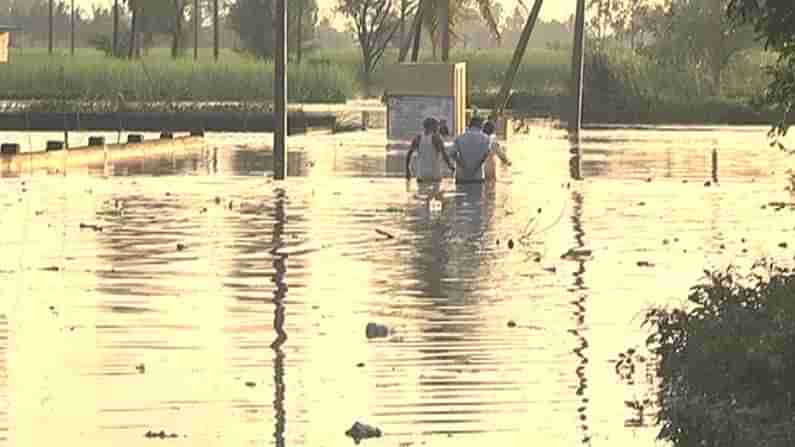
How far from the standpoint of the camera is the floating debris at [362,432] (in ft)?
46.8

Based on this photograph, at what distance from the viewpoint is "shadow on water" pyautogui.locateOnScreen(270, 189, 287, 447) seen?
14.8 metres

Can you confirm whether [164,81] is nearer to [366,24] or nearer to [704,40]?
[704,40]

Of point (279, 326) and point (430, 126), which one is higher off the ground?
point (430, 126)

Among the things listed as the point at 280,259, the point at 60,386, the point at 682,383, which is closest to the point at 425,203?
the point at 280,259

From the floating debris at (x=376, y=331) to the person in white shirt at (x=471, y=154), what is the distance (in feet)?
62.3

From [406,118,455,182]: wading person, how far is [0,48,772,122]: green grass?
36.2 metres

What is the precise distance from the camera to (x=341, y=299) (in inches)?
875

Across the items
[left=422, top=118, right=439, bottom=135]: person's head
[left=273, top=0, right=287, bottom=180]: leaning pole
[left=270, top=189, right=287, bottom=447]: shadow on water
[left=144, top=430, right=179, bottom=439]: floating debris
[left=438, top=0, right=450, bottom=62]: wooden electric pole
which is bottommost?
[left=270, top=189, right=287, bottom=447]: shadow on water

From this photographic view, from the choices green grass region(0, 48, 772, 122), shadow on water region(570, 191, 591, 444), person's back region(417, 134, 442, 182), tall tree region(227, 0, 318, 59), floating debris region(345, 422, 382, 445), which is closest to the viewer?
floating debris region(345, 422, 382, 445)

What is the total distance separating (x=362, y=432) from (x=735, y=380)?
3156mm

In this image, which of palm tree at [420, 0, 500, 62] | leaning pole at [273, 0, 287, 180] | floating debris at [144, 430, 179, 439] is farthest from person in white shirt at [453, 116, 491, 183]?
palm tree at [420, 0, 500, 62]

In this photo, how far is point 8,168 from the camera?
4441 centimetres

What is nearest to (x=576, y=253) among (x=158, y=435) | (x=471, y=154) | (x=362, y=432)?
(x=471, y=154)

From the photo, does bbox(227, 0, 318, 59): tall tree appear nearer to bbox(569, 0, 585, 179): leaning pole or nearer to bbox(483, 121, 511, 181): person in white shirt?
bbox(569, 0, 585, 179): leaning pole
